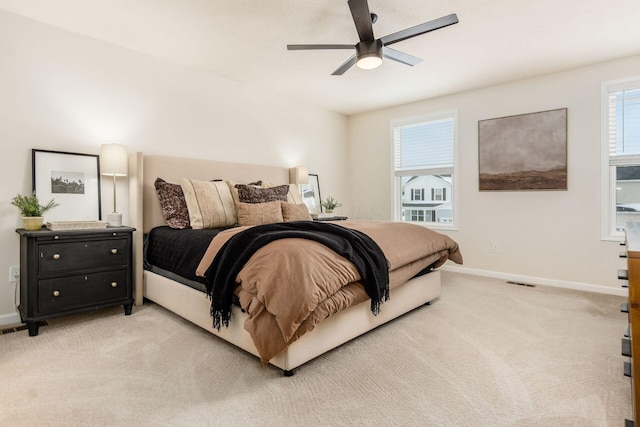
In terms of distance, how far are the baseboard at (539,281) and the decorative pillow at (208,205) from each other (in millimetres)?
3030

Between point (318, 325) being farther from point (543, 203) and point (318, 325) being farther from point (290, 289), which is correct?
point (543, 203)

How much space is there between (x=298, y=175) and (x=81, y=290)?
277 centimetres

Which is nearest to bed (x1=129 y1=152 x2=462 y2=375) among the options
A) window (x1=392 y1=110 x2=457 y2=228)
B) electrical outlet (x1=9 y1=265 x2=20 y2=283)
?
electrical outlet (x1=9 y1=265 x2=20 y2=283)

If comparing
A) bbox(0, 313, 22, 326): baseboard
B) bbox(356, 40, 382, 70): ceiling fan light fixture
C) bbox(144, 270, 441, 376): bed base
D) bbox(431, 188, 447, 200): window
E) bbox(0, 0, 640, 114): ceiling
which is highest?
bbox(0, 0, 640, 114): ceiling

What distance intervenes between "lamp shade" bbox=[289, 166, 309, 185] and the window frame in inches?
55.6

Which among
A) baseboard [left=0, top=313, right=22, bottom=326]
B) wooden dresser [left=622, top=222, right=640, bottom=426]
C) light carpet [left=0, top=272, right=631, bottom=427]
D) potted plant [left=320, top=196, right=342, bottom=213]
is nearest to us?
wooden dresser [left=622, top=222, right=640, bottom=426]

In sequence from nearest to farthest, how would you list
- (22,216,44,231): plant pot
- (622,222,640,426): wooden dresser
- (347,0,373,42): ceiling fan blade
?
(622,222,640,426): wooden dresser < (347,0,373,42): ceiling fan blade < (22,216,44,231): plant pot

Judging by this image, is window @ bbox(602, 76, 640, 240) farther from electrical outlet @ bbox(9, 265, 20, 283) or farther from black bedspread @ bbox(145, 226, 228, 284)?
electrical outlet @ bbox(9, 265, 20, 283)

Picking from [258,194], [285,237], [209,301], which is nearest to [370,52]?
[285,237]

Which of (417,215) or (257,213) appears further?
(417,215)

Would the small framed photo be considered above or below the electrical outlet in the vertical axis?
above

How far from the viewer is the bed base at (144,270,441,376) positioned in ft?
6.15

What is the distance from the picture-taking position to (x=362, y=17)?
2191 mm

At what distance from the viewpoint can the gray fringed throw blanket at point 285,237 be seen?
1.93 meters
